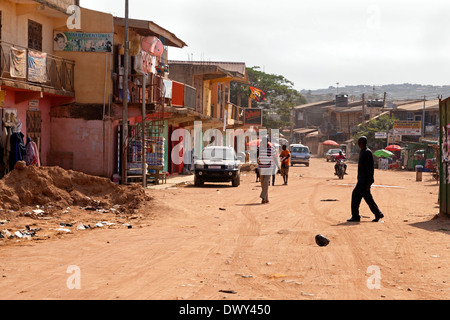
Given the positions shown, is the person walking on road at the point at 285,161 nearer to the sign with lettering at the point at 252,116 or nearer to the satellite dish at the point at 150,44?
the satellite dish at the point at 150,44

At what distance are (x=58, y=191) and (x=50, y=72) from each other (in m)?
8.63

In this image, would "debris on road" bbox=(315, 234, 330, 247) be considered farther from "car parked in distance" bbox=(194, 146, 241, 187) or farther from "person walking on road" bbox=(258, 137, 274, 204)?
"car parked in distance" bbox=(194, 146, 241, 187)

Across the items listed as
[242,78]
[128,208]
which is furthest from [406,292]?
[242,78]

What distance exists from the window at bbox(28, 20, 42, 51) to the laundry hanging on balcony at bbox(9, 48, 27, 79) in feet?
8.00

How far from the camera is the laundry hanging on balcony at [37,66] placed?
66.8 feet

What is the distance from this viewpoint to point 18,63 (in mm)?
19484

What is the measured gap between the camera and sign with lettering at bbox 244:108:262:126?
56.6 metres

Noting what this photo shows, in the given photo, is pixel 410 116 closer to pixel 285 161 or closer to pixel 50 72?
pixel 285 161

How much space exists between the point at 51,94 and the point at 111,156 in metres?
3.45

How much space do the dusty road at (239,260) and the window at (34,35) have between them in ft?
33.3

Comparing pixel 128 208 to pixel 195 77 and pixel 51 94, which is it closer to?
pixel 51 94

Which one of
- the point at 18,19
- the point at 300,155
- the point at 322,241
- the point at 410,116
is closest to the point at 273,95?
the point at 410,116

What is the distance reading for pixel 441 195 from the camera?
46.8 feet

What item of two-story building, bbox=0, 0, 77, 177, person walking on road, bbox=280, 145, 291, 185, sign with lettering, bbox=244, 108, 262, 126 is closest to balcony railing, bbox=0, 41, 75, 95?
two-story building, bbox=0, 0, 77, 177
